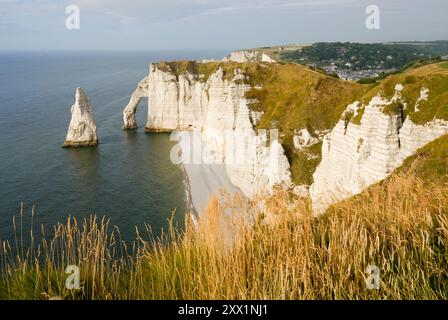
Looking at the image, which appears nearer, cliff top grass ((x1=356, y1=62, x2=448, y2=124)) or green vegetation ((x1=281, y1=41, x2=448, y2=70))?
cliff top grass ((x1=356, y1=62, x2=448, y2=124))

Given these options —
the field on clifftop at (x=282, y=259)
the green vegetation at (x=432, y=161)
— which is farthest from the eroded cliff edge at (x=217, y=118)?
the green vegetation at (x=432, y=161)

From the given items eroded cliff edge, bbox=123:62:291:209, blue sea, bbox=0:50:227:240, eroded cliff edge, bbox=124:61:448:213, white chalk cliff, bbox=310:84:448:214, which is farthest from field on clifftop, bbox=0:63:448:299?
blue sea, bbox=0:50:227:240

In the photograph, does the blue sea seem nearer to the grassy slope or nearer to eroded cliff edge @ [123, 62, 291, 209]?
eroded cliff edge @ [123, 62, 291, 209]

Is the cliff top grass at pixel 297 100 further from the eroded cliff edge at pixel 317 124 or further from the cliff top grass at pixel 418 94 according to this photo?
the cliff top grass at pixel 418 94

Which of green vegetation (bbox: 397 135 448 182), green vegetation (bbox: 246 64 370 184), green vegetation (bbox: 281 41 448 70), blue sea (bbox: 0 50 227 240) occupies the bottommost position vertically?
blue sea (bbox: 0 50 227 240)
